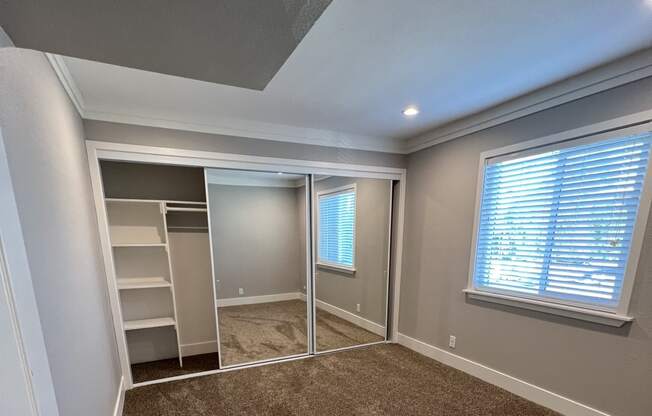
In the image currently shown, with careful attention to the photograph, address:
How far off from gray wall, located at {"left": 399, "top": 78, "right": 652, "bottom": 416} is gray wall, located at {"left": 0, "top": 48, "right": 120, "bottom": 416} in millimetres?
2792

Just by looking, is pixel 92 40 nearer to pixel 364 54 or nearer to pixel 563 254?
pixel 364 54

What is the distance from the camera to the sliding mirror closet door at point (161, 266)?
238cm

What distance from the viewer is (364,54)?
1410 mm

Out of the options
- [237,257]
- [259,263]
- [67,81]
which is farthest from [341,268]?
[67,81]

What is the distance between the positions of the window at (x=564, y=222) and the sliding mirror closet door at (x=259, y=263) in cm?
187

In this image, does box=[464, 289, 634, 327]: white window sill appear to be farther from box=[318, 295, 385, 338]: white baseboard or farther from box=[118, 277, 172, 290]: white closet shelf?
box=[118, 277, 172, 290]: white closet shelf

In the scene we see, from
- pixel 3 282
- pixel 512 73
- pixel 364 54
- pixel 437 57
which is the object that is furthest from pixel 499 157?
pixel 3 282

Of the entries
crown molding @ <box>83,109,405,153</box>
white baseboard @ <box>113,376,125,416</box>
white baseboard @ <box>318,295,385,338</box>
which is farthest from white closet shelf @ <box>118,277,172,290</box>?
white baseboard @ <box>318,295,385,338</box>

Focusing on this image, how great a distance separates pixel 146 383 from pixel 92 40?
9.34ft

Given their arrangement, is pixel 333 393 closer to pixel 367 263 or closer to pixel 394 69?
pixel 367 263

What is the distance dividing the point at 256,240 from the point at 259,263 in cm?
30

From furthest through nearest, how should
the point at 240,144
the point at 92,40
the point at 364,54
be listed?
the point at 240,144 < the point at 364,54 < the point at 92,40

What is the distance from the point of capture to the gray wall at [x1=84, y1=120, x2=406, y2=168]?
6.61ft

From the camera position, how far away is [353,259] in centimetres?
328
